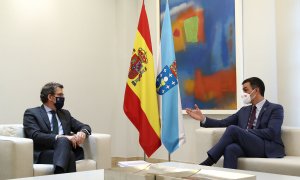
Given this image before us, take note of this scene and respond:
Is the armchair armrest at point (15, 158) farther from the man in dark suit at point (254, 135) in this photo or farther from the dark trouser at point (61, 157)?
the man in dark suit at point (254, 135)

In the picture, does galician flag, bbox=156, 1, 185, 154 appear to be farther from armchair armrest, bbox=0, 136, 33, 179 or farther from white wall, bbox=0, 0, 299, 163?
armchair armrest, bbox=0, 136, 33, 179

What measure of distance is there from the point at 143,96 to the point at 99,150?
32.1 inches

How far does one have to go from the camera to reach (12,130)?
Answer: 389 cm

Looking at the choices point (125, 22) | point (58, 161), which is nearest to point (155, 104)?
point (58, 161)


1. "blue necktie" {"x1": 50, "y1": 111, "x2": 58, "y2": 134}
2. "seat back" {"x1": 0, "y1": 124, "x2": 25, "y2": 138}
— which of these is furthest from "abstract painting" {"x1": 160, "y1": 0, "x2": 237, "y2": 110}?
"seat back" {"x1": 0, "y1": 124, "x2": 25, "y2": 138}

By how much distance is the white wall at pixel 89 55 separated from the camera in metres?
4.70

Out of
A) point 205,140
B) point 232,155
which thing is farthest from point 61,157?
point 232,155

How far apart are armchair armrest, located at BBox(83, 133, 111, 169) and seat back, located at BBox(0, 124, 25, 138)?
65cm

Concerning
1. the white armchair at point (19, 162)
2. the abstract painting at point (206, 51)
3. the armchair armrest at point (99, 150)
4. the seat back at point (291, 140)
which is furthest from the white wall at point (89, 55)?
the white armchair at point (19, 162)

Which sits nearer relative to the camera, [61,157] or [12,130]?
[61,157]

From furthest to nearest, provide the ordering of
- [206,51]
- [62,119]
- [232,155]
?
[206,51] → [62,119] → [232,155]

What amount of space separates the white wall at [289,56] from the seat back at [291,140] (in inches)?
19.9

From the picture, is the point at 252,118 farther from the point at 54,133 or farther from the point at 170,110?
the point at 54,133

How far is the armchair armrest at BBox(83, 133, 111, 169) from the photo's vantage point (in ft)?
12.7
